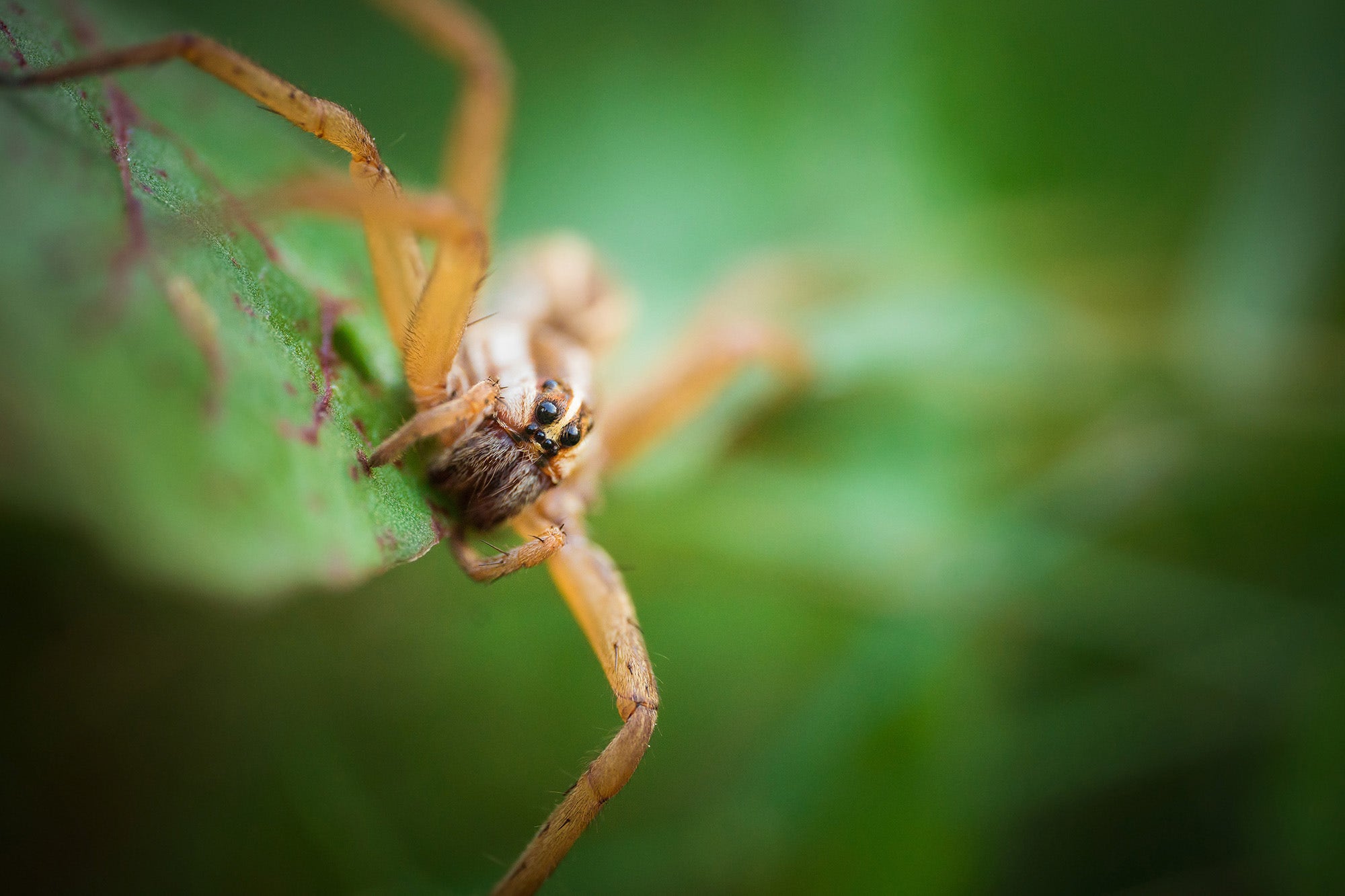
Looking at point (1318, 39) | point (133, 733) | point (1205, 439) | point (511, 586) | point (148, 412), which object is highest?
point (1318, 39)

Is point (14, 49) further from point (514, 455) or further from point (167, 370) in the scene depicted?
point (514, 455)

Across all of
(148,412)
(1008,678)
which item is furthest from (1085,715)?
(148,412)

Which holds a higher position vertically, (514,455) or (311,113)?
(311,113)

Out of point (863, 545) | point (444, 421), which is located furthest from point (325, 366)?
point (863, 545)

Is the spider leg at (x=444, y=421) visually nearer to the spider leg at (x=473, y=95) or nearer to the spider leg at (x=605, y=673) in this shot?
the spider leg at (x=605, y=673)

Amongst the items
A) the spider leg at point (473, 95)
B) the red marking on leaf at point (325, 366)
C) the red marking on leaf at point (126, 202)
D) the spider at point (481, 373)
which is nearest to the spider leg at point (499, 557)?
the spider at point (481, 373)

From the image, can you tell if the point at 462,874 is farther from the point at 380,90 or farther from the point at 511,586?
the point at 380,90

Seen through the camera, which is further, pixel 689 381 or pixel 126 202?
pixel 689 381
